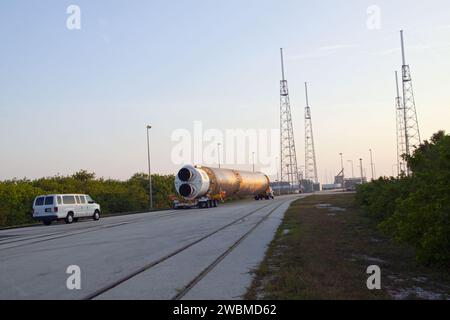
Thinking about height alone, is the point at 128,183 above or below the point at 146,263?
above

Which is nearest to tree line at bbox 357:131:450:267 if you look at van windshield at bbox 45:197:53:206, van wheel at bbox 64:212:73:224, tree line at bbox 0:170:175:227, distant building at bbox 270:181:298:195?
van windshield at bbox 45:197:53:206

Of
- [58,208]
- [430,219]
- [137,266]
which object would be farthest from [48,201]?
[430,219]

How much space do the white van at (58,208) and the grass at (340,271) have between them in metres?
18.8

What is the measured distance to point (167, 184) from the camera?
68.8m

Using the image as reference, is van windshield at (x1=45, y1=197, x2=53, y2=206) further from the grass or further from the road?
the grass

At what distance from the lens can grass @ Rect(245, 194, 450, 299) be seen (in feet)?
28.2

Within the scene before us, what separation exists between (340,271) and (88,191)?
44639 mm

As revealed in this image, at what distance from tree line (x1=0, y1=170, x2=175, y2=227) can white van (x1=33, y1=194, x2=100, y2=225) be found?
5.54 metres

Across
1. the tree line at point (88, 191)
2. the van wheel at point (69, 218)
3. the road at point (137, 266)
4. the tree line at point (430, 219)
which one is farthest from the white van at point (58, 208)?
the tree line at point (430, 219)

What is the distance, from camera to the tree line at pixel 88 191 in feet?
129

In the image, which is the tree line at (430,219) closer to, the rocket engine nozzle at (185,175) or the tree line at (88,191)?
the tree line at (88,191)
